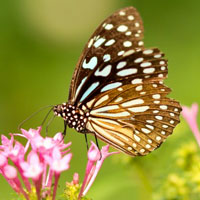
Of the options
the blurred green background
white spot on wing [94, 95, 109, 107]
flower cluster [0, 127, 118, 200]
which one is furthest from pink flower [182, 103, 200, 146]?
the blurred green background

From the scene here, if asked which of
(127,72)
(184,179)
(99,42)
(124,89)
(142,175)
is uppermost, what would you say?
(99,42)

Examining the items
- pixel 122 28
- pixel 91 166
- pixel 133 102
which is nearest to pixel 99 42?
pixel 122 28

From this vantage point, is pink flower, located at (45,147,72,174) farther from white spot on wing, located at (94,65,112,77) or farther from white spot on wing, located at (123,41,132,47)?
white spot on wing, located at (123,41,132,47)

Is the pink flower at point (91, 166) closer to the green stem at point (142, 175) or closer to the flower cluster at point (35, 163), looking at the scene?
the flower cluster at point (35, 163)

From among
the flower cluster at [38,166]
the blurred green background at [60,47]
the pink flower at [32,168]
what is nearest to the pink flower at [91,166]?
the flower cluster at [38,166]

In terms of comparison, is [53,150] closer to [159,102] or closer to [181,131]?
[159,102]

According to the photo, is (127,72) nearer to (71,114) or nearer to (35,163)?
(71,114)

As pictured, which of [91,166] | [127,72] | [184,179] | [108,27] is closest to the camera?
[91,166]
